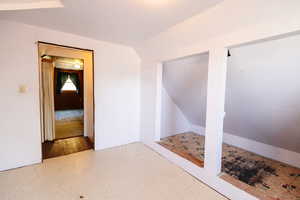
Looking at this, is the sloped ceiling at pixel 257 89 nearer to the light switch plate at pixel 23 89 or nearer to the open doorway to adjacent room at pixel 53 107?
the open doorway to adjacent room at pixel 53 107

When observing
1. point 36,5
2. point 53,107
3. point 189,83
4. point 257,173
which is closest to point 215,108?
point 189,83

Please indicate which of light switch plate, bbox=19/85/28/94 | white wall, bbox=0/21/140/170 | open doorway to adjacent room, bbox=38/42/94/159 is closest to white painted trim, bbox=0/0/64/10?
white wall, bbox=0/21/140/170

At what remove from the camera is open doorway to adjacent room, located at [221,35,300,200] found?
5.20 feet

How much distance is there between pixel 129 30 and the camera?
2277 millimetres

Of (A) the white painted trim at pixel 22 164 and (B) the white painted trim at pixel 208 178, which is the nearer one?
(B) the white painted trim at pixel 208 178

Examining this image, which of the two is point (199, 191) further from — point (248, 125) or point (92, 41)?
point (92, 41)

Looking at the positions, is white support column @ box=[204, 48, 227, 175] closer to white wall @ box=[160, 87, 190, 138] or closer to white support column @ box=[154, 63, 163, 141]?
white support column @ box=[154, 63, 163, 141]

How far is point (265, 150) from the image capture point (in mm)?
2713

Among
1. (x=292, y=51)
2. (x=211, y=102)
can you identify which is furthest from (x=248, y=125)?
(x=292, y=51)

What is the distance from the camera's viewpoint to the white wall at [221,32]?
47.6 inches

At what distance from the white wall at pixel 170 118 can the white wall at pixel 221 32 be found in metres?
0.66

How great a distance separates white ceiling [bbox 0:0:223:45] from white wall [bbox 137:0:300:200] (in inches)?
5.4

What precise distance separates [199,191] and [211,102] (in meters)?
1.15

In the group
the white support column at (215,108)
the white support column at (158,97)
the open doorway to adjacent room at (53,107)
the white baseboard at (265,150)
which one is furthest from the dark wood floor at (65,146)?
the white baseboard at (265,150)
